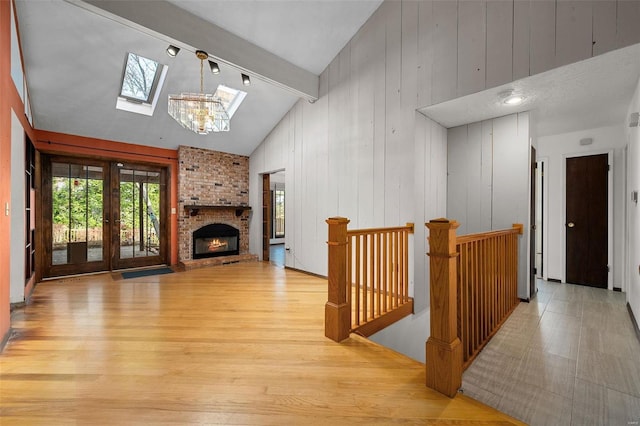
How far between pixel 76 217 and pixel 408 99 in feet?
17.7

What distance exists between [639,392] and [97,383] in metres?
3.43

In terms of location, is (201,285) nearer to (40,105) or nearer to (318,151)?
(318,151)

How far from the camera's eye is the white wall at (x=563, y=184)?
3865 millimetres

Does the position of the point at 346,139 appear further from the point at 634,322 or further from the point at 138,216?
the point at 138,216

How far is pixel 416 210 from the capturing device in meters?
3.45

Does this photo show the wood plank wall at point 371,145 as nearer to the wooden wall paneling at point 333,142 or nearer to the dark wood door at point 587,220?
the wooden wall paneling at point 333,142

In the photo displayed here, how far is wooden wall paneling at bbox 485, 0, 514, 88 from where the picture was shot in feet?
8.76

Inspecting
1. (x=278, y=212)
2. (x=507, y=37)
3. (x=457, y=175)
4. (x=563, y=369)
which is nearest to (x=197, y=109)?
(x=507, y=37)

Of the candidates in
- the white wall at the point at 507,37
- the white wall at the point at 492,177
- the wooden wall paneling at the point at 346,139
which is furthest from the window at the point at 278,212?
the white wall at the point at 507,37

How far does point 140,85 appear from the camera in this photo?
14.5 ft

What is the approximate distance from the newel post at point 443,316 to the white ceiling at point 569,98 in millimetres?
2032

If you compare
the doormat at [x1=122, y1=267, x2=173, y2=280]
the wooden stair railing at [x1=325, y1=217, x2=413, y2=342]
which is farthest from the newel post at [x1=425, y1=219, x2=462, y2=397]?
the doormat at [x1=122, y1=267, x2=173, y2=280]

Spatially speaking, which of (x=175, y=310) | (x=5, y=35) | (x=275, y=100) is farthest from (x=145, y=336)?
(x=275, y=100)

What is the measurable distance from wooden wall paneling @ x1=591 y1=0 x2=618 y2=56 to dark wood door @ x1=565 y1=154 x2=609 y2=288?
101 inches
